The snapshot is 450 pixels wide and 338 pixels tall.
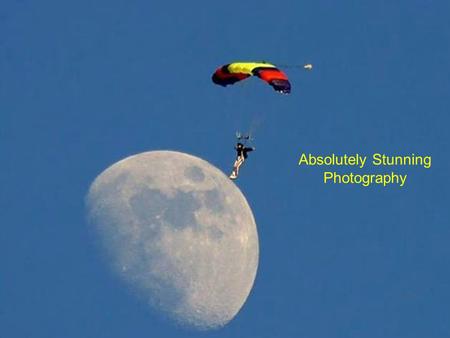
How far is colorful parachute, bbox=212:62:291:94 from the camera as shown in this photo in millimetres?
67438

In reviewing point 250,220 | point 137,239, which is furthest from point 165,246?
point 250,220

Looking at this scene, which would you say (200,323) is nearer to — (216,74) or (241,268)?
(241,268)

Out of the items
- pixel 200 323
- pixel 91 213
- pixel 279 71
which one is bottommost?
pixel 200 323

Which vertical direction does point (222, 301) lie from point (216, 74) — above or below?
below

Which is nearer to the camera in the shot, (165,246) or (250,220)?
(165,246)

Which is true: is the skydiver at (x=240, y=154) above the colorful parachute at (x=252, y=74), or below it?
below

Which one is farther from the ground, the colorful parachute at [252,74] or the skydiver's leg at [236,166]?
the colorful parachute at [252,74]

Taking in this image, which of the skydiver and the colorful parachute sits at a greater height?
the colorful parachute

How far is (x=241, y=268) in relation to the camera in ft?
231

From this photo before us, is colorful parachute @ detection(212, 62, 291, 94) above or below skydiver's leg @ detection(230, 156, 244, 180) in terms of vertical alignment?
above

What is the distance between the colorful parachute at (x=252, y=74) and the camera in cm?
6744

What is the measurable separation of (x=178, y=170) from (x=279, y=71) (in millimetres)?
6886

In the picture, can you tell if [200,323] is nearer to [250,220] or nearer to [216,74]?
[250,220]

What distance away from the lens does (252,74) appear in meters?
69.4
